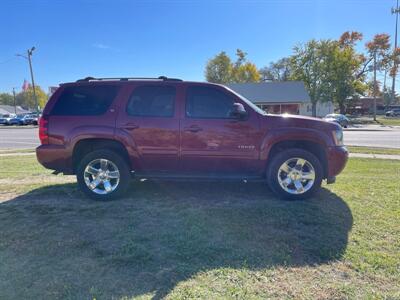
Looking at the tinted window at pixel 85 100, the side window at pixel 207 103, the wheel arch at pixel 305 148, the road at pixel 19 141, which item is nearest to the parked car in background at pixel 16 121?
the road at pixel 19 141

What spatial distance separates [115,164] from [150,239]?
5.91 feet

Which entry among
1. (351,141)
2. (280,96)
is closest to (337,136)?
(351,141)

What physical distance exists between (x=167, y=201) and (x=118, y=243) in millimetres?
1546

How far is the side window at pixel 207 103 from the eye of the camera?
4832mm

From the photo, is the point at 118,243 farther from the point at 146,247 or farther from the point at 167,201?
the point at 167,201

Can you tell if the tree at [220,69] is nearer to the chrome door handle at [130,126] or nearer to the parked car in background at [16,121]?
the parked car in background at [16,121]

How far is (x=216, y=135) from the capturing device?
15.7ft

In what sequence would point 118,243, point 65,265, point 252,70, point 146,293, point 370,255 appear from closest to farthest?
1. point 146,293
2. point 65,265
3. point 370,255
4. point 118,243
5. point 252,70

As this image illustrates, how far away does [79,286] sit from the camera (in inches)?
105

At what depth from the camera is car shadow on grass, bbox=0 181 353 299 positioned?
2770 mm

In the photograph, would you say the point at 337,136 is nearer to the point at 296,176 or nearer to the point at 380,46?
the point at 296,176

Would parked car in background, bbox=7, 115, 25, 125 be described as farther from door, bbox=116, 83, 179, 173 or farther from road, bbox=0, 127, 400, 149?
door, bbox=116, 83, 179, 173

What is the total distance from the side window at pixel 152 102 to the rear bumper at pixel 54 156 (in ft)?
4.38

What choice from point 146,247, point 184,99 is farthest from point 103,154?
point 146,247
